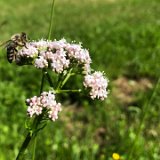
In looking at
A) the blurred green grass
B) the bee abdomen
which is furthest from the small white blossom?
the blurred green grass

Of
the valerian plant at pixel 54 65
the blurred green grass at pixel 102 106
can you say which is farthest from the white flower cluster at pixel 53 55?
the blurred green grass at pixel 102 106

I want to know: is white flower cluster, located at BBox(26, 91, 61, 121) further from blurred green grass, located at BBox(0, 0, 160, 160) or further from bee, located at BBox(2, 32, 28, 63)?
blurred green grass, located at BBox(0, 0, 160, 160)

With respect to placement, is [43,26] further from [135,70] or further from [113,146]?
[113,146]

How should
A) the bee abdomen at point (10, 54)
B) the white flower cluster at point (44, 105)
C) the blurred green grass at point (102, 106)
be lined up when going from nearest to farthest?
the white flower cluster at point (44, 105) < the bee abdomen at point (10, 54) < the blurred green grass at point (102, 106)

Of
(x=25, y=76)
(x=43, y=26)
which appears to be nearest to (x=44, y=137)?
(x=25, y=76)

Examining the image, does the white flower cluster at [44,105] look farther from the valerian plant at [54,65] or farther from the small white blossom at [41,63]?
the small white blossom at [41,63]
